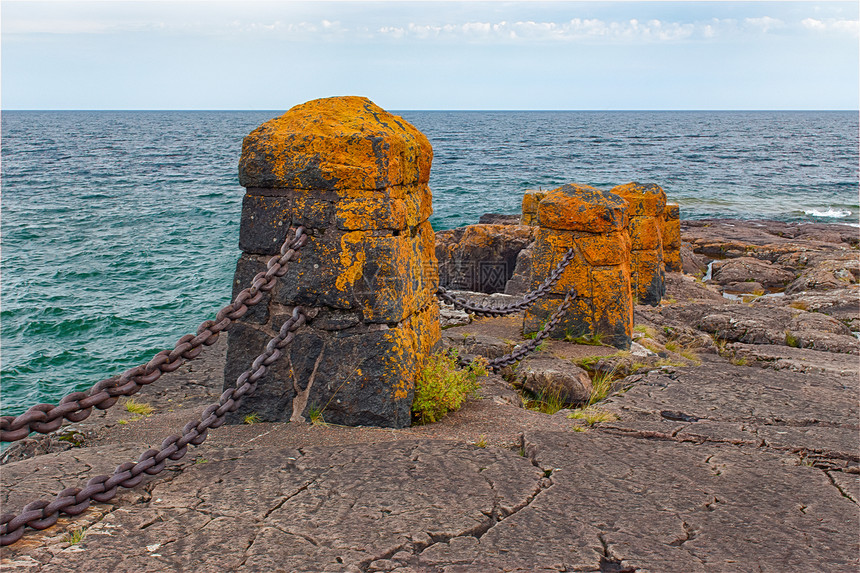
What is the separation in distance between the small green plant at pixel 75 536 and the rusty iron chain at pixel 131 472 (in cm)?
7

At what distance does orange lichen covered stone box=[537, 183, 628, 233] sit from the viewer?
21.0 feet

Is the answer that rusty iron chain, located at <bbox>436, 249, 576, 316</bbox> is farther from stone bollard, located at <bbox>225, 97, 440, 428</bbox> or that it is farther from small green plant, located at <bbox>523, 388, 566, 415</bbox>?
stone bollard, located at <bbox>225, 97, 440, 428</bbox>

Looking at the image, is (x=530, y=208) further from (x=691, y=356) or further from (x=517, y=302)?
(x=517, y=302)

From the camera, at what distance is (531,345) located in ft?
19.2

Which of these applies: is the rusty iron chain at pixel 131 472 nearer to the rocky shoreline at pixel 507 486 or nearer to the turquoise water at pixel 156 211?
the rocky shoreline at pixel 507 486

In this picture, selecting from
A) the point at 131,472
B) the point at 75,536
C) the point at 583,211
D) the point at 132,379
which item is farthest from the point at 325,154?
the point at 583,211

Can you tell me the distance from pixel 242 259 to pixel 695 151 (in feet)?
245

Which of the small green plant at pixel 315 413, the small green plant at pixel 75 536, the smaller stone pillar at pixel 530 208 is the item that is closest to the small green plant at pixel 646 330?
the small green plant at pixel 315 413

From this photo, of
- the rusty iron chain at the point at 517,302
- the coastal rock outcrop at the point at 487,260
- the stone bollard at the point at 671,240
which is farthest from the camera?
the coastal rock outcrop at the point at 487,260

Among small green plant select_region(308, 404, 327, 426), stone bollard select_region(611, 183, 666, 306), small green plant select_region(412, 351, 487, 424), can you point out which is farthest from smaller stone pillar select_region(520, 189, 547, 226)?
small green plant select_region(308, 404, 327, 426)

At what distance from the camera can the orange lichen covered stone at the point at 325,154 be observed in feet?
12.0

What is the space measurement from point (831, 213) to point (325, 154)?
3330cm

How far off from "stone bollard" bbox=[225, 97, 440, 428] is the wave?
31488 millimetres

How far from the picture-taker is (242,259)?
383 cm
